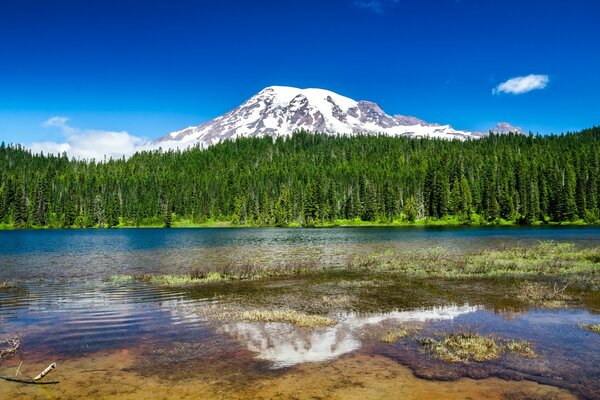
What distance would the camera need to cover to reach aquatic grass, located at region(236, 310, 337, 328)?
68.0ft

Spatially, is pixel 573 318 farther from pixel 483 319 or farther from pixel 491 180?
pixel 491 180

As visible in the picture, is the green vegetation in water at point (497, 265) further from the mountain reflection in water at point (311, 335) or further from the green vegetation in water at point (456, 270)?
the mountain reflection in water at point (311, 335)

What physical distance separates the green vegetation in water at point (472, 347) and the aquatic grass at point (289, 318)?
206 inches

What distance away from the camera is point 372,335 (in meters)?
18.8

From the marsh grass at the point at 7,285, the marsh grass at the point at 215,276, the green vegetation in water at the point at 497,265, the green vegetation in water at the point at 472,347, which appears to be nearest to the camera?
the green vegetation in water at the point at 472,347

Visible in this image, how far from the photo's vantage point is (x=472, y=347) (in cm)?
1634

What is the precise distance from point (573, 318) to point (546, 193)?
174 m

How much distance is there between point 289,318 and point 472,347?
350 inches

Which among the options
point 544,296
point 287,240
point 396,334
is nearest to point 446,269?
point 544,296

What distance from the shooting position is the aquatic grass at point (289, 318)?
20720mm

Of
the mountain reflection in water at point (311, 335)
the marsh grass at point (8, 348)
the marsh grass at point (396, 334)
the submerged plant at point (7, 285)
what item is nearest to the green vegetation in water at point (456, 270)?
the mountain reflection in water at point (311, 335)

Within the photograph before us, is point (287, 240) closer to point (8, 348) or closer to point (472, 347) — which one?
point (8, 348)

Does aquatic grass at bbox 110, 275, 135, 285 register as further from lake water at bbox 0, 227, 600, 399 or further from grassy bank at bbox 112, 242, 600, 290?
lake water at bbox 0, 227, 600, 399

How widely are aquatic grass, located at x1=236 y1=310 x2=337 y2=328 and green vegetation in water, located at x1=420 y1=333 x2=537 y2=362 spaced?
5227 mm
